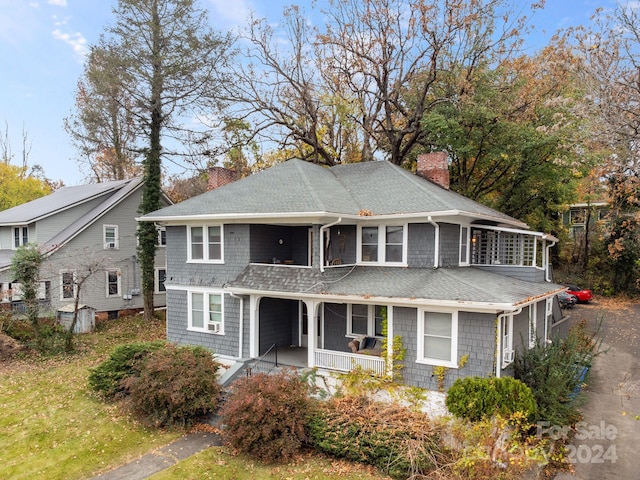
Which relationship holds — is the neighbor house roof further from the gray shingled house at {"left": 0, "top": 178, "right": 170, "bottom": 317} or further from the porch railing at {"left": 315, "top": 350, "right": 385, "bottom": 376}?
the gray shingled house at {"left": 0, "top": 178, "right": 170, "bottom": 317}

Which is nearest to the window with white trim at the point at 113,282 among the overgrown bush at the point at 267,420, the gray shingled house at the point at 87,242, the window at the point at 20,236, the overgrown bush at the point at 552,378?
the gray shingled house at the point at 87,242

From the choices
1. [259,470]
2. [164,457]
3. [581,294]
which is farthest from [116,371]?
[581,294]

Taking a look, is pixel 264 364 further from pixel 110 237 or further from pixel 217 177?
pixel 110 237

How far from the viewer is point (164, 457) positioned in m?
9.72

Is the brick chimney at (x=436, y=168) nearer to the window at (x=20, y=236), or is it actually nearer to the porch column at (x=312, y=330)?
the porch column at (x=312, y=330)

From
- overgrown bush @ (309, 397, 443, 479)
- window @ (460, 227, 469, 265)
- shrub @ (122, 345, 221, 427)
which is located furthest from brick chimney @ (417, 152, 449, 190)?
shrub @ (122, 345, 221, 427)

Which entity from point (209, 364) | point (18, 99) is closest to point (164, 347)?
point (209, 364)

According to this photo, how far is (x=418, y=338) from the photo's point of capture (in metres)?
11.1

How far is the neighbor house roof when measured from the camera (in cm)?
1046

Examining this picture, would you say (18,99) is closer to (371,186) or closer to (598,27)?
(371,186)

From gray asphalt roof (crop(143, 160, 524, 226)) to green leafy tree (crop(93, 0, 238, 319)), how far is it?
7419 mm

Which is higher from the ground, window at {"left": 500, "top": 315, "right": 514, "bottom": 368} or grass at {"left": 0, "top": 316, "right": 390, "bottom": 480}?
window at {"left": 500, "top": 315, "right": 514, "bottom": 368}

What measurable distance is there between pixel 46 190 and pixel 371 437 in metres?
42.4

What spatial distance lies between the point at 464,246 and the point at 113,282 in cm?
2049
